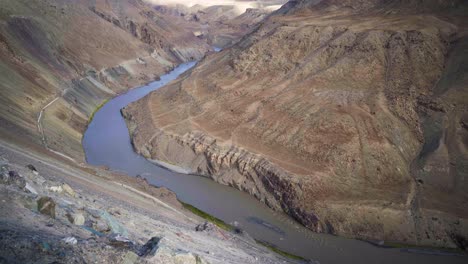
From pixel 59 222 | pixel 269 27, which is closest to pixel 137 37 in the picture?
pixel 269 27

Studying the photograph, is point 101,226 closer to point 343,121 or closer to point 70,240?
point 70,240

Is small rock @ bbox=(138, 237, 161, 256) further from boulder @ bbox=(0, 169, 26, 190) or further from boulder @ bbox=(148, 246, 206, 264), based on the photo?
boulder @ bbox=(0, 169, 26, 190)

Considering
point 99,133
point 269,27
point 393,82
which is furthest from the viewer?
point 269,27

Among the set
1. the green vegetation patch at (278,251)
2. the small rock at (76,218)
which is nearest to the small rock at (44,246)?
the small rock at (76,218)

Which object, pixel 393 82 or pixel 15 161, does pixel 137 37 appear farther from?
pixel 15 161

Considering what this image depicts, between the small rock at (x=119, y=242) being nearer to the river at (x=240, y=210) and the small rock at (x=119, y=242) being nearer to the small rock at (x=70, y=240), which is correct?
the small rock at (x=70, y=240)

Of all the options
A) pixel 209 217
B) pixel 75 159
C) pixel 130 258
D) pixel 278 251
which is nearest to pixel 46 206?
pixel 130 258
